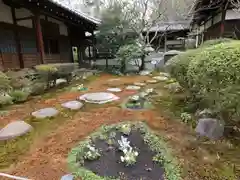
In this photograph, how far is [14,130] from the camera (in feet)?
11.3

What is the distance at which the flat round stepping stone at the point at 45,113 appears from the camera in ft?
13.7

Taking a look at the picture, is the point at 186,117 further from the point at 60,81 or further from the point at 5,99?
the point at 60,81

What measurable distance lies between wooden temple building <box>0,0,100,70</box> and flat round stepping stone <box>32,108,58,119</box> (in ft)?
13.5

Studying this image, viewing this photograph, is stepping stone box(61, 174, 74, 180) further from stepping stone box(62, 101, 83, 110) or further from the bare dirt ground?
stepping stone box(62, 101, 83, 110)

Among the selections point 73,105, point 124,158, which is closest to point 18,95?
point 73,105

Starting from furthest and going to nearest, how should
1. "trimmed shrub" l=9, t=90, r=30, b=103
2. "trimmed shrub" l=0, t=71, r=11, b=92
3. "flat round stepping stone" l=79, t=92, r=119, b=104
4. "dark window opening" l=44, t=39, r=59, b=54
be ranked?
1. "dark window opening" l=44, t=39, r=59, b=54
2. "flat round stepping stone" l=79, t=92, r=119, b=104
3. "trimmed shrub" l=9, t=90, r=30, b=103
4. "trimmed shrub" l=0, t=71, r=11, b=92

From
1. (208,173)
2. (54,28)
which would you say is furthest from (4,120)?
(54,28)

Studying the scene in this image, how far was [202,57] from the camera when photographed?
307cm

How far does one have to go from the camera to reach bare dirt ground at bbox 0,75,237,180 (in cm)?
245

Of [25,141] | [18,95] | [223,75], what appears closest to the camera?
[223,75]

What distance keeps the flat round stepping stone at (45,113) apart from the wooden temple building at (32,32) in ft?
13.5

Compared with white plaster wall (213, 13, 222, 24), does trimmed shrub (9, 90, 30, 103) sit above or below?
below

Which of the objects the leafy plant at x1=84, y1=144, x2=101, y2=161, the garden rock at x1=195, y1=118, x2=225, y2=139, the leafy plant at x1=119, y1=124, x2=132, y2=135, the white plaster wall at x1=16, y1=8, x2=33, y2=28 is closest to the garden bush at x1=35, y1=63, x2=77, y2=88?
the white plaster wall at x1=16, y1=8, x2=33, y2=28

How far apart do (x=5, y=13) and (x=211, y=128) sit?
8854 mm
